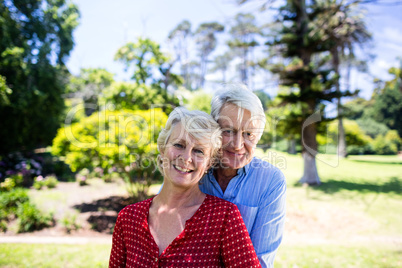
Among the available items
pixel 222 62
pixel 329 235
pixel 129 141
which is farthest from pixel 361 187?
pixel 222 62

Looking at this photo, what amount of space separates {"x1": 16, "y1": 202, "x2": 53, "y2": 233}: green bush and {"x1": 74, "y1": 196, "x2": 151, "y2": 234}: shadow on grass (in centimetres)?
105

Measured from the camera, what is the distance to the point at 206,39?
35469mm

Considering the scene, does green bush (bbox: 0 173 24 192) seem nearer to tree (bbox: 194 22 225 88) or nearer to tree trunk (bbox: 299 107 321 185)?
tree trunk (bbox: 299 107 321 185)

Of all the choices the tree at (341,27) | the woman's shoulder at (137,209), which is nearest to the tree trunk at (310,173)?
the tree at (341,27)

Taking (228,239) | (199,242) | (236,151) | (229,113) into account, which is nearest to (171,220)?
(199,242)

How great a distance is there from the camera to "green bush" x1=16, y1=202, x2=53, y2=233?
6.59 meters

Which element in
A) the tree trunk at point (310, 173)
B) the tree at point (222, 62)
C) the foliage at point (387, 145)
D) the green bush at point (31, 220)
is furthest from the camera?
the tree at point (222, 62)

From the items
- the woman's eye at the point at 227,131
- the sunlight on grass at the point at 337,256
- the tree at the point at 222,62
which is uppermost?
the tree at the point at 222,62

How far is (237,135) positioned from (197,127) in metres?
0.33

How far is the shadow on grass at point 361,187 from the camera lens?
424 inches

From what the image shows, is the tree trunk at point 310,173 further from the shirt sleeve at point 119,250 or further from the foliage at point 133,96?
the shirt sleeve at point 119,250

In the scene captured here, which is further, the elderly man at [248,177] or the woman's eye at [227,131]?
the woman's eye at [227,131]

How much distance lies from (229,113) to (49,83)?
47.8ft

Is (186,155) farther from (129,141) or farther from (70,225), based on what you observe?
(70,225)
